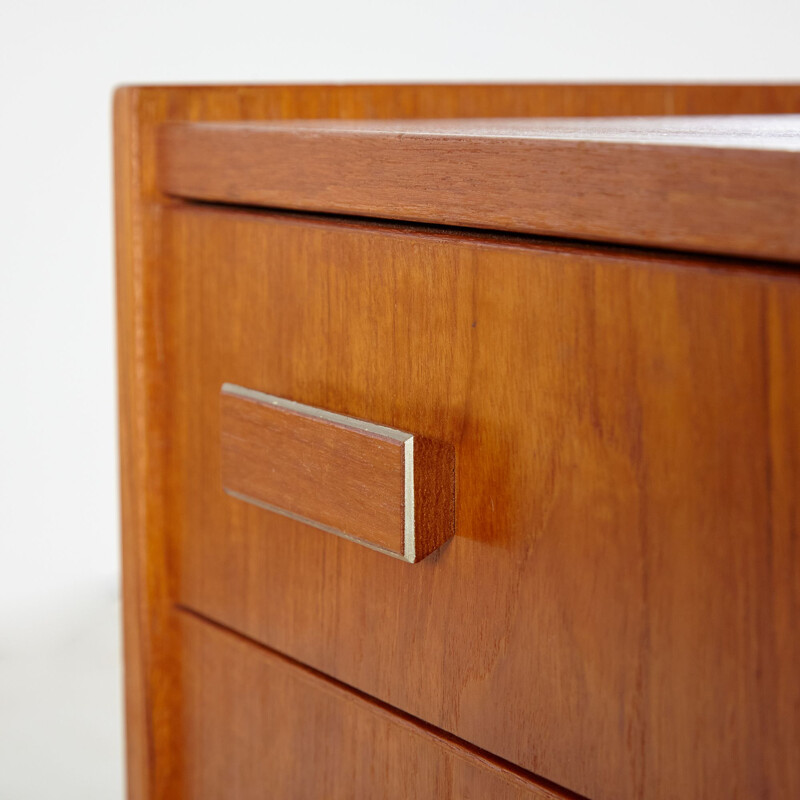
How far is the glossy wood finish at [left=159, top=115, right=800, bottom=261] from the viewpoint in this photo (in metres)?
0.23

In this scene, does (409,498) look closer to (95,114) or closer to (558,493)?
(558,493)

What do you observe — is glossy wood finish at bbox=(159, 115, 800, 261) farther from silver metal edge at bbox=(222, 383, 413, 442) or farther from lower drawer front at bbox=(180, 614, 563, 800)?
lower drawer front at bbox=(180, 614, 563, 800)

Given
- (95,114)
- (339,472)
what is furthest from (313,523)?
(95,114)

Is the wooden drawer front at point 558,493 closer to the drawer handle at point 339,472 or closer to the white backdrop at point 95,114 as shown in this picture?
the drawer handle at point 339,472

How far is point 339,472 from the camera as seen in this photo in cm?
32

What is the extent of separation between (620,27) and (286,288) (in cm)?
79

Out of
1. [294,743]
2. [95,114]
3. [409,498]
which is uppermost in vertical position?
[95,114]

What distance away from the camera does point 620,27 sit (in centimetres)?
102

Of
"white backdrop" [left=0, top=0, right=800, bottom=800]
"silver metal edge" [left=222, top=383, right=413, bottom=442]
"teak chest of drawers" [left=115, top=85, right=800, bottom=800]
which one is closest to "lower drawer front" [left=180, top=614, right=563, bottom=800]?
"teak chest of drawers" [left=115, top=85, right=800, bottom=800]

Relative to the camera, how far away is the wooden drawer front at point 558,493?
0.25m

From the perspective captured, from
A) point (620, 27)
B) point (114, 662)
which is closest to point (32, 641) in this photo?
point (114, 662)

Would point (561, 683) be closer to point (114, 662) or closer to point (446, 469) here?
point (446, 469)

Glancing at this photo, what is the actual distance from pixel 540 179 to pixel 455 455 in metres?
0.09

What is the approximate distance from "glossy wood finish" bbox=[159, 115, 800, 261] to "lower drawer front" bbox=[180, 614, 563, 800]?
17 cm
